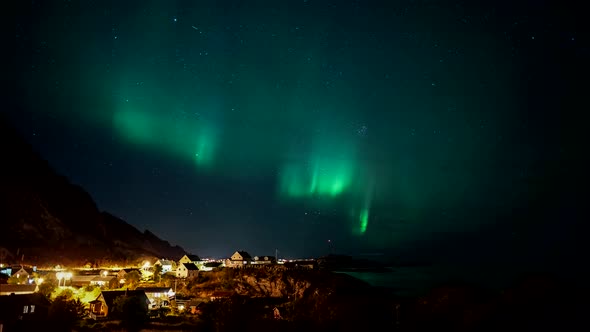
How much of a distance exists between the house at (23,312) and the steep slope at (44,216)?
4856cm

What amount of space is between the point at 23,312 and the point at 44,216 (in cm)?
7051

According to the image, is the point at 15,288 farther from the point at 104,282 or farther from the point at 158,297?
the point at 104,282

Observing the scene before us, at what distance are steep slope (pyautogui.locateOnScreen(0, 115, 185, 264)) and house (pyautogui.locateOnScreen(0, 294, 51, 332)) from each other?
48558 millimetres

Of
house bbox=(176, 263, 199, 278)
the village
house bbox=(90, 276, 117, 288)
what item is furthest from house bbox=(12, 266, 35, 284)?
house bbox=(176, 263, 199, 278)

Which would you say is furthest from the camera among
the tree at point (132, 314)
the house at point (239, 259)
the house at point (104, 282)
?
the house at point (239, 259)

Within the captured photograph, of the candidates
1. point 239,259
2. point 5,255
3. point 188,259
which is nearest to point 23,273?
point 5,255

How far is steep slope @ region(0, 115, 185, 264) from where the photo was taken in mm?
82231

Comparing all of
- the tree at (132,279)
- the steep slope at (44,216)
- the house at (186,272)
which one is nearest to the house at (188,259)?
the house at (186,272)

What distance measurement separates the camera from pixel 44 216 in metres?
92.2

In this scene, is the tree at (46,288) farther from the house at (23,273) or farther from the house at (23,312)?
the house at (23,312)

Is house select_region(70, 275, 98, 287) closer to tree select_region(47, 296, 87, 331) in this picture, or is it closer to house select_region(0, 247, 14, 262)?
house select_region(0, 247, 14, 262)

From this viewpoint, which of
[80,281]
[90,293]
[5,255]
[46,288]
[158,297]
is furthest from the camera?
[5,255]

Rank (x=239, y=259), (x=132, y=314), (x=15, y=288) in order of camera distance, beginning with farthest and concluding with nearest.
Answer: (x=239, y=259) → (x=15, y=288) → (x=132, y=314)

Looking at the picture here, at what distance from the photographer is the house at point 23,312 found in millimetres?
28906
